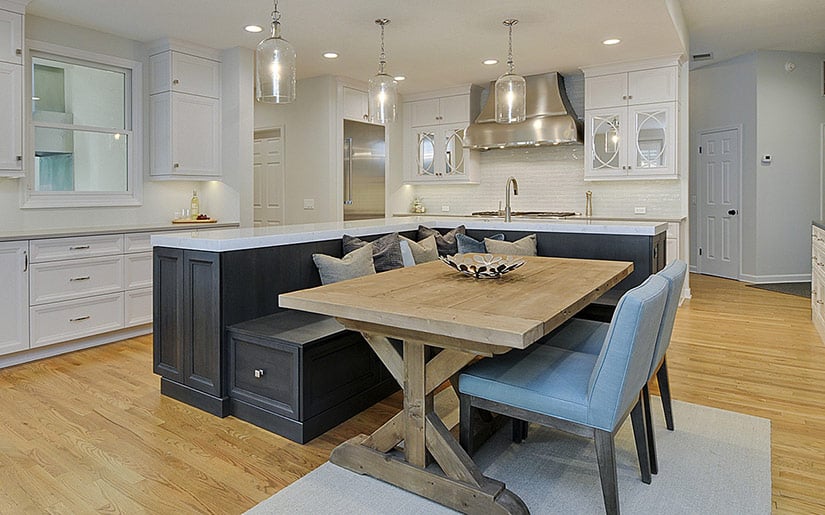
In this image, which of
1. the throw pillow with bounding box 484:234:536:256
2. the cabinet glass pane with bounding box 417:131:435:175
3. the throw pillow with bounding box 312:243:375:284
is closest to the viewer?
the throw pillow with bounding box 312:243:375:284

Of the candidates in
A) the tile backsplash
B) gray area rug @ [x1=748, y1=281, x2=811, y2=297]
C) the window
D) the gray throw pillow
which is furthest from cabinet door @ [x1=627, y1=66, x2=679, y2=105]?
the window

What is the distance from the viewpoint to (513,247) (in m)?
3.89

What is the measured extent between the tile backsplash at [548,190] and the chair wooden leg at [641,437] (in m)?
4.47

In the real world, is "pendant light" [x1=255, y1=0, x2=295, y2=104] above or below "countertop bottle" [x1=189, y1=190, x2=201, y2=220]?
above

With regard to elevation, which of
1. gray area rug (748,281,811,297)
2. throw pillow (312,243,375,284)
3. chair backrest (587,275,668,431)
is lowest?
Result: gray area rug (748,281,811,297)

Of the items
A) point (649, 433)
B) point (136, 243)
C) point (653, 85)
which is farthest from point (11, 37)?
point (653, 85)

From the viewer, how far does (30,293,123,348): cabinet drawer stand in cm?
396

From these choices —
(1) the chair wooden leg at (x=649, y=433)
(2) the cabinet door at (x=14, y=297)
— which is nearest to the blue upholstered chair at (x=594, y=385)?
(1) the chair wooden leg at (x=649, y=433)

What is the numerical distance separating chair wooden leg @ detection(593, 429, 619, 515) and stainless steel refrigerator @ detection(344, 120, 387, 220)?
5106mm

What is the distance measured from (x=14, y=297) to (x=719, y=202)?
8.07m

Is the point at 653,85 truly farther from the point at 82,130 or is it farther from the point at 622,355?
the point at 82,130

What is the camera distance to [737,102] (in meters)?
7.39

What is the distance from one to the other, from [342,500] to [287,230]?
6.03ft

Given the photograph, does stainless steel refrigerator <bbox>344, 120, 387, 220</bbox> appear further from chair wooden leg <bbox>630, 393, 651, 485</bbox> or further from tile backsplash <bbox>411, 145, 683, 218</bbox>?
chair wooden leg <bbox>630, 393, 651, 485</bbox>
